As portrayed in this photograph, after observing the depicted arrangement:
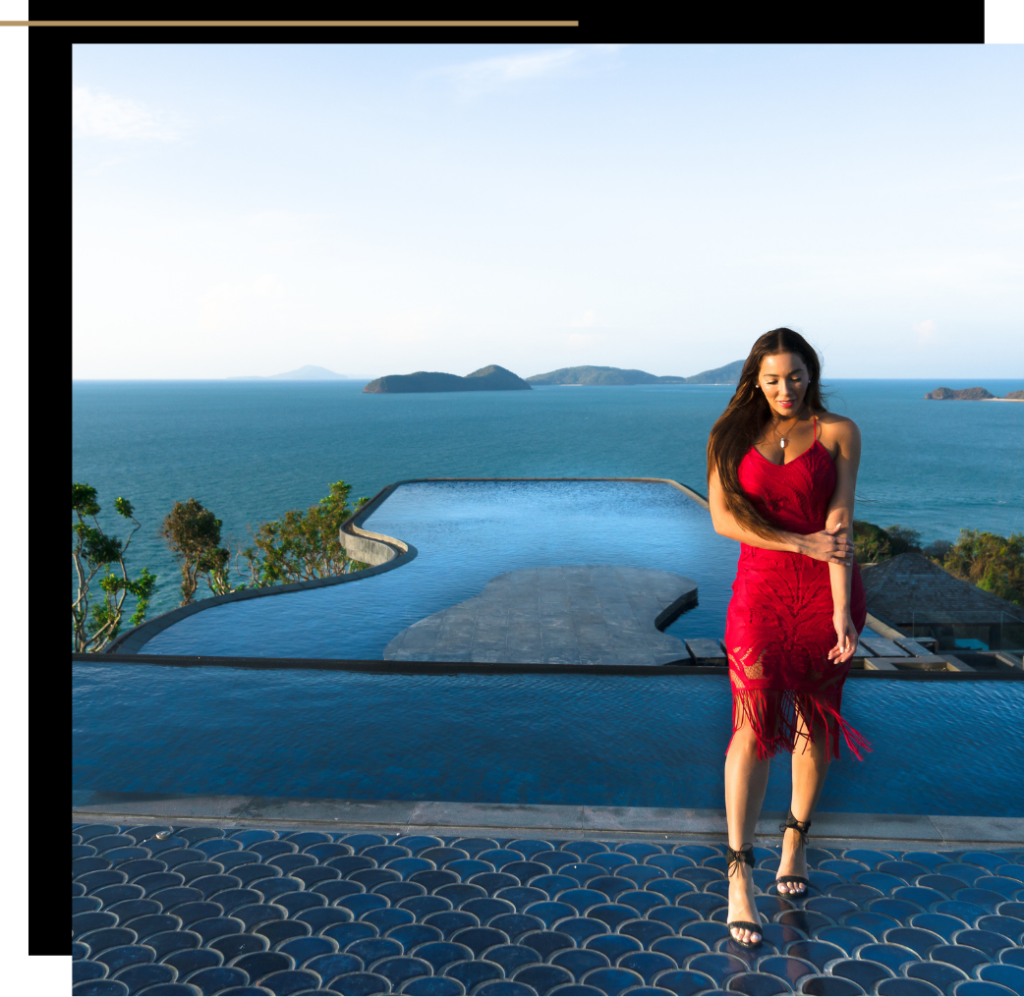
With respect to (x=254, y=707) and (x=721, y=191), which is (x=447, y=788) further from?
(x=721, y=191)

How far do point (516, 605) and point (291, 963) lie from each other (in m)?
5.38

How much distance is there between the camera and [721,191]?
14.4m

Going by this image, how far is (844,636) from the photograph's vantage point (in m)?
1.88

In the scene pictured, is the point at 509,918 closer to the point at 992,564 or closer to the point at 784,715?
the point at 784,715

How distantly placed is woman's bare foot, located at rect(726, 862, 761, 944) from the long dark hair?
820 millimetres

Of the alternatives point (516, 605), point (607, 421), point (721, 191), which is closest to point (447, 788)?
point (516, 605)

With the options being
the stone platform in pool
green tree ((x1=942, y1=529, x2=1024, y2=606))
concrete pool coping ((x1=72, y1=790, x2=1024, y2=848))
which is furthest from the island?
concrete pool coping ((x1=72, y1=790, x2=1024, y2=848))

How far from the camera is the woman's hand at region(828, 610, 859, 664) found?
6.13ft

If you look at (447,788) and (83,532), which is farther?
(83,532)

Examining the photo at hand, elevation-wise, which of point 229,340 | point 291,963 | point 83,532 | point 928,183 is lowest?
point 83,532

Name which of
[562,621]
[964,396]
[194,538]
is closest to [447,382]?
[964,396]

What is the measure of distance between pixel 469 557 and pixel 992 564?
107ft
